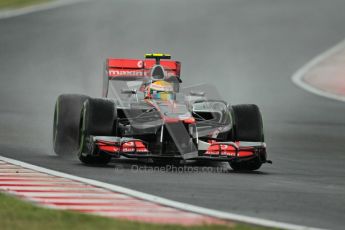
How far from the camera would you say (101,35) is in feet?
116

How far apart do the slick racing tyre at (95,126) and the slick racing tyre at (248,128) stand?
1.70 m

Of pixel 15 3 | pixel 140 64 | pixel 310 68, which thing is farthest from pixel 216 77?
pixel 15 3

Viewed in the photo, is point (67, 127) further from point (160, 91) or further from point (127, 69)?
point (127, 69)

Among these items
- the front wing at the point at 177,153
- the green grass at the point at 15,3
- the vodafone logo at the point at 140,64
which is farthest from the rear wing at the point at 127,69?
the green grass at the point at 15,3

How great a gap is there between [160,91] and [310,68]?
56.7 ft

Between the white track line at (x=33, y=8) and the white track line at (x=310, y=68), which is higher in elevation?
the white track line at (x=33, y=8)

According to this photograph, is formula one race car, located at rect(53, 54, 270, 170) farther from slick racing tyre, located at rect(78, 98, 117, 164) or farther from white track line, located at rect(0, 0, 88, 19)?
white track line, located at rect(0, 0, 88, 19)

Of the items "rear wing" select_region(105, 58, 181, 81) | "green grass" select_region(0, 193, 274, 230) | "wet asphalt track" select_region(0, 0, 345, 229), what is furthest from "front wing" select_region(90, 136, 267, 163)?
"green grass" select_region(0, 193, 274, 230)

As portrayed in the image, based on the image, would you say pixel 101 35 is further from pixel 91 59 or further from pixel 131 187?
pixel 131 187

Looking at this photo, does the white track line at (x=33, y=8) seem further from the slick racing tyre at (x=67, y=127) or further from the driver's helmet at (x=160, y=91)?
the driver's helmet at (x=160, y=91)

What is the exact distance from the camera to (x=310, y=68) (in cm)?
3133

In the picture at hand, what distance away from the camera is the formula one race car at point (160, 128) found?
13219mm

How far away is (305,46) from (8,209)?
27.0m

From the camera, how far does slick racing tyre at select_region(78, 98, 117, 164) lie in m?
13.4
